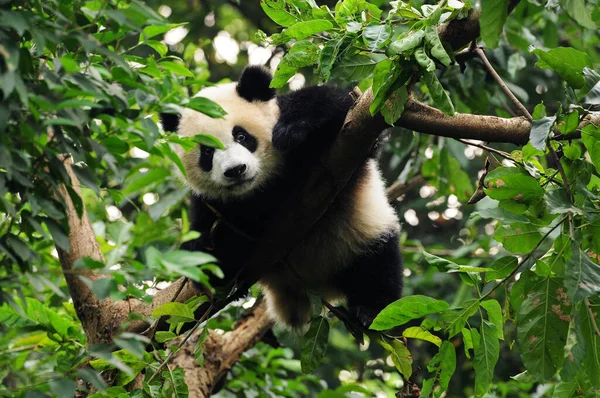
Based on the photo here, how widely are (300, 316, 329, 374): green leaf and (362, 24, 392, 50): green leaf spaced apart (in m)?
1.31

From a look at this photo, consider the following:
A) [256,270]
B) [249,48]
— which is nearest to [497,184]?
[256,270]

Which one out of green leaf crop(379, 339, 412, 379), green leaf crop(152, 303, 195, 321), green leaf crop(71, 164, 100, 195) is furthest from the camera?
green leaf crop(379, 339, 412, 379)

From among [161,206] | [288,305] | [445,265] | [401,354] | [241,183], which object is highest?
[445,265]

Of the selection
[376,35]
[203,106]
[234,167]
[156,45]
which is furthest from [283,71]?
[234,167]

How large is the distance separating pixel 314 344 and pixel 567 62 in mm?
1582

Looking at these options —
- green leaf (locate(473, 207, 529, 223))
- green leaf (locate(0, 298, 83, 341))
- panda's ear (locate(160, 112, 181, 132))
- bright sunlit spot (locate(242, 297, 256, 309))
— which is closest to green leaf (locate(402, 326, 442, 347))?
green leaf (locate(473, 207, 529, 223))

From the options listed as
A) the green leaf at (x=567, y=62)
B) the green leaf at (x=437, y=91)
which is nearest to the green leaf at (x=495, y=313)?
the green leaf at (x=437, y=91)

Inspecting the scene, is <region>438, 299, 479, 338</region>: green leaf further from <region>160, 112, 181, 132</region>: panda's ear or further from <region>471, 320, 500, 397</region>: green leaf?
<region>160, 112, 181, 132</region>: panda's ear

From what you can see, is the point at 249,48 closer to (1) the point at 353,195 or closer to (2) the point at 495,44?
(1) the point at 353,195

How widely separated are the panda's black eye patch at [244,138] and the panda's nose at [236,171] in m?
0.25

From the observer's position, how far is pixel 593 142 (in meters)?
2.31

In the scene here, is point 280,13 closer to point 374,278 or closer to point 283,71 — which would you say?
point 283,71

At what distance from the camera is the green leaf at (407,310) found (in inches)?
93.9

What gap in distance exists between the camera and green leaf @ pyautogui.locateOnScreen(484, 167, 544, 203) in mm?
2312
